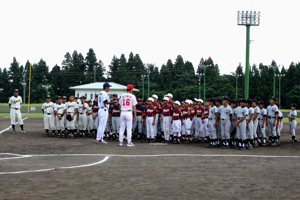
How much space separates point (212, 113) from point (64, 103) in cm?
846

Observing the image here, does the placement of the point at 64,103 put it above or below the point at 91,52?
below

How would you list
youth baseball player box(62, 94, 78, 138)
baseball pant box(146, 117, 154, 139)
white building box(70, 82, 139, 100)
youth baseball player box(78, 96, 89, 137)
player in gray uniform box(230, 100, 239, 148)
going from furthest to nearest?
white building box(70, 82, 139, 100)
youth baseball player box(78, 96, 89, 137)
youth baseball player box(62, 94, 78, 138)
baseball pant box(146, 117, 154, 139)
player in gray uniform box(230, 100, 239, 148)

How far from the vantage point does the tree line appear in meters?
87.4

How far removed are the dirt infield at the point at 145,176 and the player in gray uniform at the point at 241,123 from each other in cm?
233

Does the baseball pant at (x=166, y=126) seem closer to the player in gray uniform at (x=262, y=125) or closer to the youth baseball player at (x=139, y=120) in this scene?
the youth baseball player at (x=139, y=120)

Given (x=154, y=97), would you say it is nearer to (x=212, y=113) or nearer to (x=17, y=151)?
(x=212, y=113)

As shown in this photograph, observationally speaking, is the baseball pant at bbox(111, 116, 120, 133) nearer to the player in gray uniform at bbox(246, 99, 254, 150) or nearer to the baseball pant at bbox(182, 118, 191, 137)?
the baseball pant at bbox(182, 118, 191, 137)

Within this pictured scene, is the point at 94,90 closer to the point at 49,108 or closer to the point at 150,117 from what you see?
the point at 49,108

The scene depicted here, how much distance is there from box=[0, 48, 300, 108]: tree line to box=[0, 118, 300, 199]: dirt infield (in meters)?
73.5

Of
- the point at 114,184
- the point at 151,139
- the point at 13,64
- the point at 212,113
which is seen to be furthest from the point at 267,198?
the point at 13,64

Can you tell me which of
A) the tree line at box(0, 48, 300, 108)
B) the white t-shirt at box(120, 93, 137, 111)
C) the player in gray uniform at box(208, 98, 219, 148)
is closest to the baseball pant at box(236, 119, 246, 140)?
the player in gray uniform at box(208, 98, 219, 148)

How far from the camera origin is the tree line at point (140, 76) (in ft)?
287

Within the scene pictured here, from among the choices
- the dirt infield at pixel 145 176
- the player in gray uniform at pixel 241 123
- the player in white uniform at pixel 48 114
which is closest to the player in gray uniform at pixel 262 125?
the player in gray uniform at pixel 241 123

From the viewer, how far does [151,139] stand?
14.7 meters
